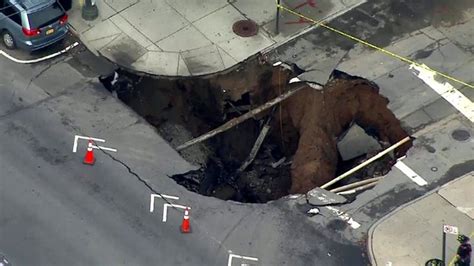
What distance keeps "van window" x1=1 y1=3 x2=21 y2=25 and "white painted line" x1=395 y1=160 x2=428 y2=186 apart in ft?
36.9

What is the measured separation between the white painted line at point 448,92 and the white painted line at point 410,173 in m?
2.64

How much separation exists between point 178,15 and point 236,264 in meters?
9.40

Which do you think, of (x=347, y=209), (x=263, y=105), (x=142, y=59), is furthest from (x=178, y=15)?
(x=347, y=209)

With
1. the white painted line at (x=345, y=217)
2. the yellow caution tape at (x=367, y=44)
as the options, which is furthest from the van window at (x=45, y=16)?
the white painted line at (x=345, y=217)

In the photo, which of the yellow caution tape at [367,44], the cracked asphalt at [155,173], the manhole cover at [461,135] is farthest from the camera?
the yellow caution tape at [367,44]


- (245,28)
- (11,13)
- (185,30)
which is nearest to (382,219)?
(245,28)

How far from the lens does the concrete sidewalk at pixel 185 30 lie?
2809 cm

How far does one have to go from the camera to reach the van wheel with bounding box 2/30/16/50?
2800cm

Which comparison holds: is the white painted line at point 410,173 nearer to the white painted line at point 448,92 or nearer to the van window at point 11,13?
the white painted line at point 448,92

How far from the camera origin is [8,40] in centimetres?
2812

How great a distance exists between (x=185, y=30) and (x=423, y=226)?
954 centimetres

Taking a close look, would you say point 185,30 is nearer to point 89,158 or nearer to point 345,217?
point 89,158

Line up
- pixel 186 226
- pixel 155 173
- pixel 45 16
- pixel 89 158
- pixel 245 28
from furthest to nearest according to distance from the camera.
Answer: pixel 245 28
pixel 45 16
pixel 89 158
pixel 155 173
pixel 186 226

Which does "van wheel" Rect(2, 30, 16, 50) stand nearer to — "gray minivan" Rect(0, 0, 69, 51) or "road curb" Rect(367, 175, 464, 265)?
"gray minivan" Rect(0, 0, 69, 51)
